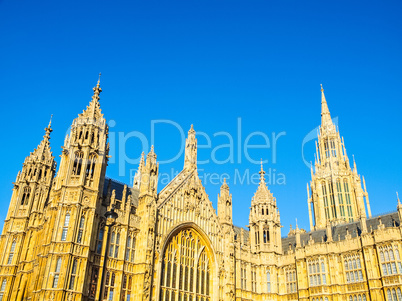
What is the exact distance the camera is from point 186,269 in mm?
53531

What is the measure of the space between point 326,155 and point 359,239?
52887 millimetres

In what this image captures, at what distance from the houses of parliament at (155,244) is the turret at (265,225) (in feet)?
0.57

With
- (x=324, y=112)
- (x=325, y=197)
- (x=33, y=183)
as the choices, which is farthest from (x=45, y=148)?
(x=324, y=112)

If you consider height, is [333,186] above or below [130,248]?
above

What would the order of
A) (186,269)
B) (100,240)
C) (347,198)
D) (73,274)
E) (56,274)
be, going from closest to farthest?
(56,274)
(73,274)
(100,240)
(186,269)
(347,198)

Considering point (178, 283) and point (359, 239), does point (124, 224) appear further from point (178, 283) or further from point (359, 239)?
point (359, 239)

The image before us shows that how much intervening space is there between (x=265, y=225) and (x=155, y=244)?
24602mm

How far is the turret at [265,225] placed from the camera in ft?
220

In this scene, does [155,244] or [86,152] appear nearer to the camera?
[86,152]

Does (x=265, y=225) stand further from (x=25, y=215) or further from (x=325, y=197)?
(x=325, y=197)

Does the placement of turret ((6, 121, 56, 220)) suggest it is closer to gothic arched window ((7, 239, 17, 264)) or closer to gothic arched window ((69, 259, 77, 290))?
gothic arched window ((7, 239, 17, 264))

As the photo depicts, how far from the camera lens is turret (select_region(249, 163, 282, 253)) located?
67125 millimetres

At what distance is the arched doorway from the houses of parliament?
0.14m

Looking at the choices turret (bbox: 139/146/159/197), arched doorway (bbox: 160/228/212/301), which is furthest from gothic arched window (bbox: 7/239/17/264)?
arched doorway (bbox: 160/228/212/301)
